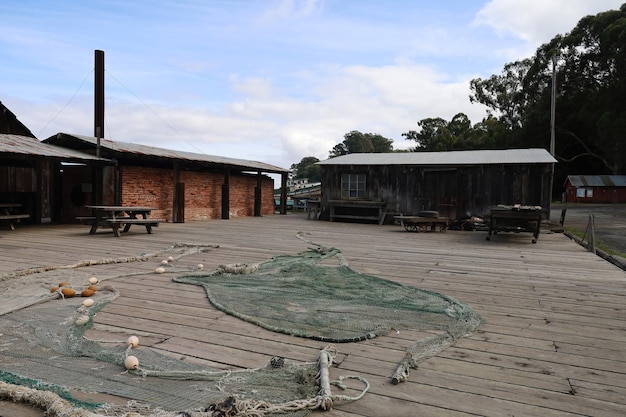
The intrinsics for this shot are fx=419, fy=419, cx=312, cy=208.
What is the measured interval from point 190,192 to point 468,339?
50.9ft

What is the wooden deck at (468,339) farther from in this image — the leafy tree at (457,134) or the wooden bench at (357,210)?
the leafy tree at (457,134)

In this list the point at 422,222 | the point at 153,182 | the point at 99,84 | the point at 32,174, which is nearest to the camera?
the point at 422,222

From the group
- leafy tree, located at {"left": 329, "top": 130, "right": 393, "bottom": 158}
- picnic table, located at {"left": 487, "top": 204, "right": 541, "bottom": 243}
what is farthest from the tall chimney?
leafy tree, located at {"left": 329, "top": 130, "right": 393, "bottom": 158}

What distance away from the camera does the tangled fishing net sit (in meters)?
2.01

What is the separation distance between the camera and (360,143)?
74.1 meters

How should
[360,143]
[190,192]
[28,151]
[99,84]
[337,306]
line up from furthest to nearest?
[360,143] < [99,84] < [190,192] < [28,151] < [337,306]

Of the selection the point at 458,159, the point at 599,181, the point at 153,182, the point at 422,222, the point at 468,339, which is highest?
the point at 599,181

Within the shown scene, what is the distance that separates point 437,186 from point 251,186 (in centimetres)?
951

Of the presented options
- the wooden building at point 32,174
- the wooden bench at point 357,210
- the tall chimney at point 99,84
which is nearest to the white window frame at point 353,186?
the wooden bench at point 357,210

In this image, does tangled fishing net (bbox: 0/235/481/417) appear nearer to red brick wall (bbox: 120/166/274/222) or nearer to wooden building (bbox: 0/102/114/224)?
wooden building (bbox: 0/102/114/224)

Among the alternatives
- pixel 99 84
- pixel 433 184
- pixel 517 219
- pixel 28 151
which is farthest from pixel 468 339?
pixel 99 84

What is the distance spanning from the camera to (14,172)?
A: 522 inches

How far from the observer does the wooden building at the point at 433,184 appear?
15.0m

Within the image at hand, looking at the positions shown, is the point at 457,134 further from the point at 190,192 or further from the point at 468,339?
the point at 468,339
